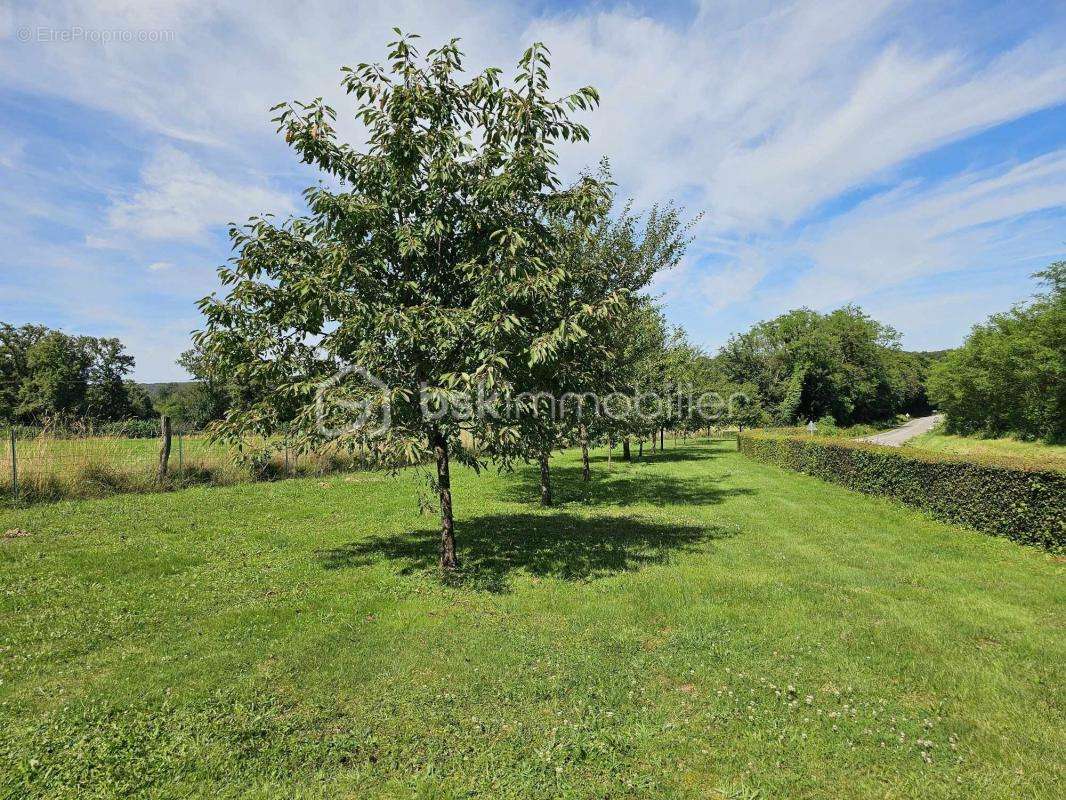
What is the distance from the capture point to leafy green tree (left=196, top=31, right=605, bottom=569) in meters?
7.24

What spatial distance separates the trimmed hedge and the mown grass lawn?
0.92 m

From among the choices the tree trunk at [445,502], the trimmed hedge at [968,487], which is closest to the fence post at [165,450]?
the tree trunk at [445,502]

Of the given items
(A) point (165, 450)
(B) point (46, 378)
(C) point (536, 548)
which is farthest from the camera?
(B) point (46, 378)

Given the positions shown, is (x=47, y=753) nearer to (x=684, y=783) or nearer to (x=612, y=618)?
(x=684, y=783)

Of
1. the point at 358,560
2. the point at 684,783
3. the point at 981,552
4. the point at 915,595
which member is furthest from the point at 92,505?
the point at 981,552

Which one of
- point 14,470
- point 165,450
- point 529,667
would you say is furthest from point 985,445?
point 14,470

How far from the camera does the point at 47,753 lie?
399 centimetres

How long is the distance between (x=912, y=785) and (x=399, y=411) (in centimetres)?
646

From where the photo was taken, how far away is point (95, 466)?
609 inches

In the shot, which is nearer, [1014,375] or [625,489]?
[625,489]

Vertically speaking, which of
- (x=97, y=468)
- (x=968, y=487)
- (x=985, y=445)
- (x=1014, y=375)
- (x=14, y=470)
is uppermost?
(x=1014, y=375)

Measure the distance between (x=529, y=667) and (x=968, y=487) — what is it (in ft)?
40.5

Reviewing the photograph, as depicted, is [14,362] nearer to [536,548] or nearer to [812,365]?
[536,548]

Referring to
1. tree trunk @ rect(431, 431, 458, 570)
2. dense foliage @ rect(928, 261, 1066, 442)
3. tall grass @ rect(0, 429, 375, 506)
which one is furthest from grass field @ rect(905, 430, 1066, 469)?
tall grass @ rect(0, 429, 375, 506)
